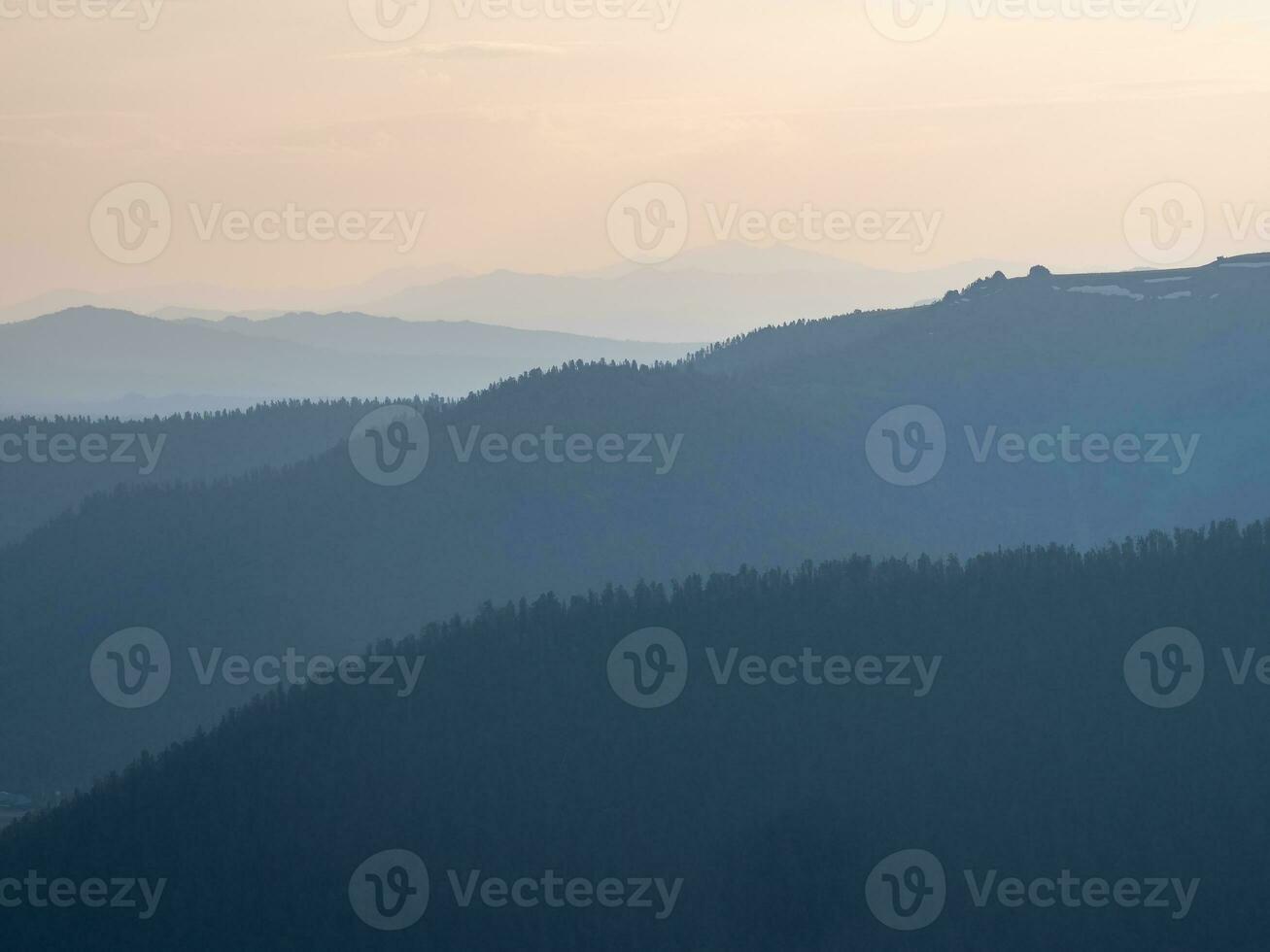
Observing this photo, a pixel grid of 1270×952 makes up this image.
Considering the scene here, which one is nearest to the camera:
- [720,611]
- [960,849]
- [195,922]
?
[960,849]

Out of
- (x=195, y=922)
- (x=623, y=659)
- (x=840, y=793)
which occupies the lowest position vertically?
(x=195, y=922)

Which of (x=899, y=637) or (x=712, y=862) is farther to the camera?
(x=899, y=637)

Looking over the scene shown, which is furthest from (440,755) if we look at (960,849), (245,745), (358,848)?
(960,849)

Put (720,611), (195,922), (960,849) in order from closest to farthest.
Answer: (960,849)
(195,922)
(720,611)

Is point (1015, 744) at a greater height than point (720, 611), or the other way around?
point (720, 611)

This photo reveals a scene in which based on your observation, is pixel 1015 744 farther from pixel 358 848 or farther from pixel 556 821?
pixel 358 848

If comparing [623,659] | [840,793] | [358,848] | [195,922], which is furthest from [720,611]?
[195,922]

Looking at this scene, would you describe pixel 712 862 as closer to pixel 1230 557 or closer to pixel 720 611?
pixel 720 611
